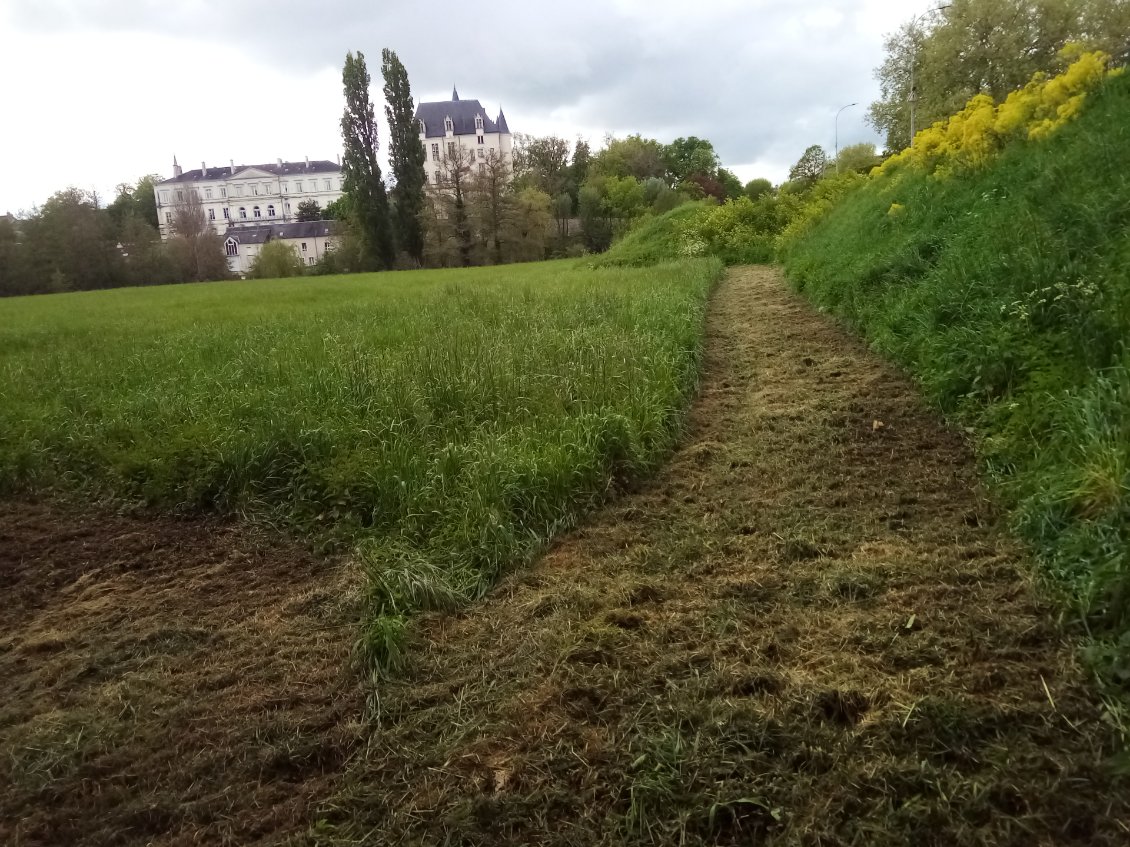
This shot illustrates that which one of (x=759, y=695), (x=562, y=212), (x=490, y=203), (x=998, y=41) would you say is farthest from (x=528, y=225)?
(x=759, y=695)

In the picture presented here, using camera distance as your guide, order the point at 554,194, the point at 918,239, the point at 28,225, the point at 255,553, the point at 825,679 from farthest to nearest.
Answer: the point at 554,194 → the point at 28,225 → the point at 918,239 → the point at 255,553 → the point at 825,679

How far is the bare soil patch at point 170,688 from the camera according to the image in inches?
95.3

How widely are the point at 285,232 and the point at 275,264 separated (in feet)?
122

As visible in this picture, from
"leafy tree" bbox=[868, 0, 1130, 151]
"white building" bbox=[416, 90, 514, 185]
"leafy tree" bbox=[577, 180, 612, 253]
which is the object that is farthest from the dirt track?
"white building" bbox=[416, 90, 514, 185]

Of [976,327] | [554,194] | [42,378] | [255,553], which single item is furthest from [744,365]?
[554,194]

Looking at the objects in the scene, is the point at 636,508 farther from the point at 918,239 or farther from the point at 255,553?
the point at 918,239

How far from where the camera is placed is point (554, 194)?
221 ft

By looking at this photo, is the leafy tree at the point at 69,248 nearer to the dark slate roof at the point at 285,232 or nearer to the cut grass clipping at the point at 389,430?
the dark slate roof at the point at 285,232

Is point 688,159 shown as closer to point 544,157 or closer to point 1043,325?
point 544,157

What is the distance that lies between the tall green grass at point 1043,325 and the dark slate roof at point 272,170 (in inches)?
4163

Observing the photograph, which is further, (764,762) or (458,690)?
(458,690)

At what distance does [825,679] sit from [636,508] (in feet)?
6.50

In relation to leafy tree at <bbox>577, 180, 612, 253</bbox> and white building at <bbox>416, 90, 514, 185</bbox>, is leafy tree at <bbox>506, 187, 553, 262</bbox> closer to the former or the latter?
leafy tree at <bbox>577, 180, 612, 253</bbox>

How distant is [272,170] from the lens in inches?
4048
